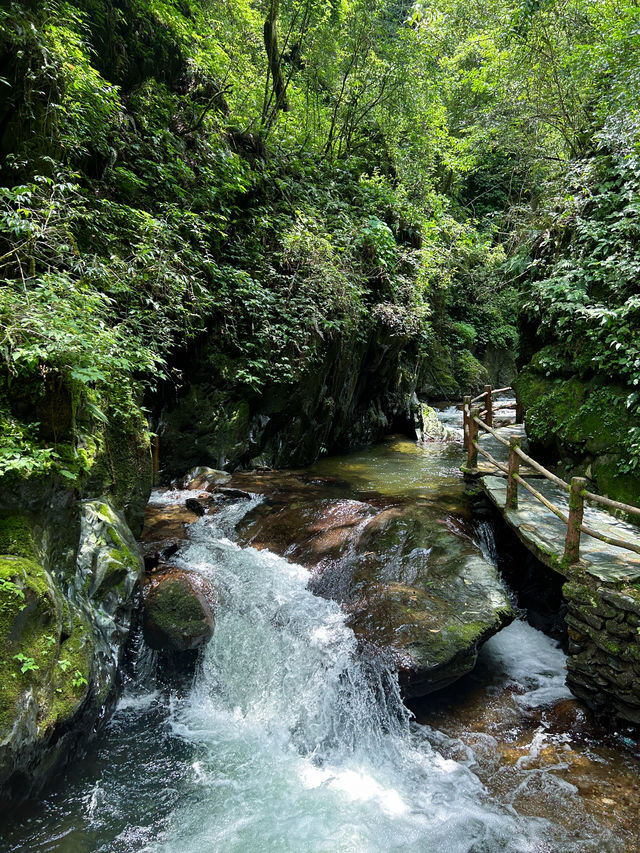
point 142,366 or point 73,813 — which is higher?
point 142,366

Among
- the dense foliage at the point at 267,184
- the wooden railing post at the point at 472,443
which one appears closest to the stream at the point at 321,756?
the dense foliage at the point at 267,184

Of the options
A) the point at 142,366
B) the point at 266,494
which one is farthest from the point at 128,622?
the point at 266,494

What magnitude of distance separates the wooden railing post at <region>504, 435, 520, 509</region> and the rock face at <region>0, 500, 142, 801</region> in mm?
5231

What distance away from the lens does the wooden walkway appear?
5.09 metres

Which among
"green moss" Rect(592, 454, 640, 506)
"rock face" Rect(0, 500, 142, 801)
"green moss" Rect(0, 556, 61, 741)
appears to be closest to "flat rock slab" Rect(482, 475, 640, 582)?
"green moss" Rect(592, 454, 640, 506)

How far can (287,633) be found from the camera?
564 centimetres

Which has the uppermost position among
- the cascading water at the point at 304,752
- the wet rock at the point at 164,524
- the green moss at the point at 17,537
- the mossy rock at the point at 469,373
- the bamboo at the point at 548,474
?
the mossy rock at the point at 469,373

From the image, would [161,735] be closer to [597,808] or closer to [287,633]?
[287,633]

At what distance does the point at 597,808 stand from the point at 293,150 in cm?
1414

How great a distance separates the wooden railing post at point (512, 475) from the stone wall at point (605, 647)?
1.81 meters

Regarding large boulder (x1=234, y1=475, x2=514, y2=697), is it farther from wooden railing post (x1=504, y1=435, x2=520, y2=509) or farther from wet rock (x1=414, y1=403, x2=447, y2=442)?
wet rock (x1=414, y1=403, x2=447, y2=442)

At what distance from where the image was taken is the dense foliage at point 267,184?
185 inches

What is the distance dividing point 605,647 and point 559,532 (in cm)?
152

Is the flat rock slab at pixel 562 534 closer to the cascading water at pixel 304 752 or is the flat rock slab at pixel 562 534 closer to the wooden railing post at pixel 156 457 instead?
the cascading water at pixel 304 752
